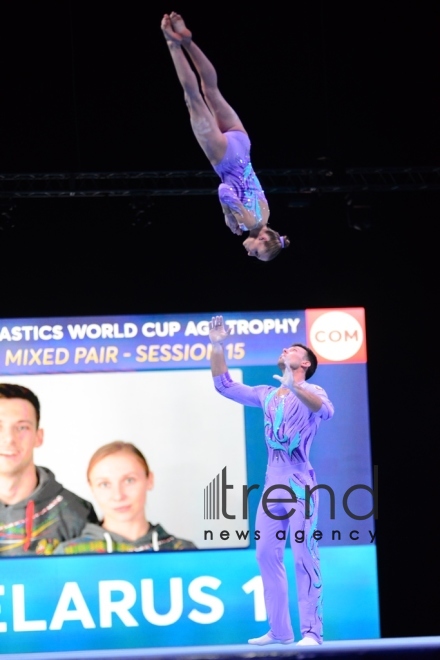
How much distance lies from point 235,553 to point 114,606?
942 millimetres

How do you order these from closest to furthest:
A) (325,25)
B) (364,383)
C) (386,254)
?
(325,25) → (364,383) → (386,254)

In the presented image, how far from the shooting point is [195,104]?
5301 millimetres

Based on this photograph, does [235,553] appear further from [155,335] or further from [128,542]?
[155,335]

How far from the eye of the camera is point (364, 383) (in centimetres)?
816

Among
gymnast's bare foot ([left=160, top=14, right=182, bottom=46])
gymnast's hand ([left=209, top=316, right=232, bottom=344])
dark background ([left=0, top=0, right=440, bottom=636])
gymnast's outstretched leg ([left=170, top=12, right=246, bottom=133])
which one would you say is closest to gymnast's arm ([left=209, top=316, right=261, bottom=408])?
gymnast's hand ([left=209, top=316, right=232, bottom=344])

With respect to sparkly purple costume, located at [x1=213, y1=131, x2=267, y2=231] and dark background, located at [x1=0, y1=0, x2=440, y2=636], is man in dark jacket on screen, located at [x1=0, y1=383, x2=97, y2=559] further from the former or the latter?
sparkly purple costume, located at [x1=213, y1=131, x2=267, y2=231]

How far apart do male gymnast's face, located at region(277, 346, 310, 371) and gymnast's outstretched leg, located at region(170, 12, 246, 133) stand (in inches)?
57.8

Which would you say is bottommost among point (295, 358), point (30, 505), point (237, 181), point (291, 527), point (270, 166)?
point (291, 527)

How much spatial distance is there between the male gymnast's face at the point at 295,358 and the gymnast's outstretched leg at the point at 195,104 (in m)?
1.41

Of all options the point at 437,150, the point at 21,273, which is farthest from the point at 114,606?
the point at 437,150

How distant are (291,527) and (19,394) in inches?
99.6

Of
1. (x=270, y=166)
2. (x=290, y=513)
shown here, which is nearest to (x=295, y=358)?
(x=290, y=513)

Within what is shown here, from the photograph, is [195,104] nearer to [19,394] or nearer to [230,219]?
[230,219]

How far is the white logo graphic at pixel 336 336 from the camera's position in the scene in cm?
817
